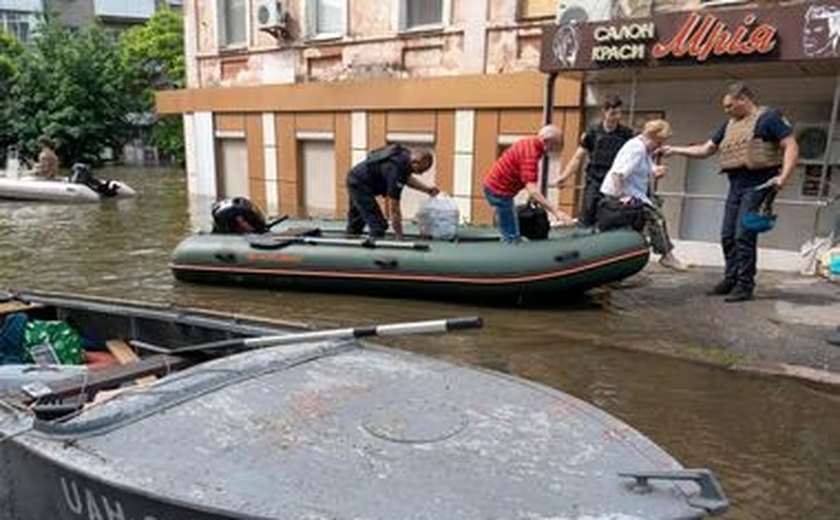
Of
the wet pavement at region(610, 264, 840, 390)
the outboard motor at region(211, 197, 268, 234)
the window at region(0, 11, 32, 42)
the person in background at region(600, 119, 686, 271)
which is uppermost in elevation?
the window at region(0, 11, 32, 42)

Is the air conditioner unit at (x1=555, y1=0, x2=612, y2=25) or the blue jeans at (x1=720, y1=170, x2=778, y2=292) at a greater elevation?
the air conditioner unit at (x1=555, y1=0, x2=612, y2=25)

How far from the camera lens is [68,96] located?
114ft

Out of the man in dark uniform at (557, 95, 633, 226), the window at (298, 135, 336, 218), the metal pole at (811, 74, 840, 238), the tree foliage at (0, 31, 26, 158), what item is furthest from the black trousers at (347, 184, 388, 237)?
the tree foliage at (0, 31, 26, 158)

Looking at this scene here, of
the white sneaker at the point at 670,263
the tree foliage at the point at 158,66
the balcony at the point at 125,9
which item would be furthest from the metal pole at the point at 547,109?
the balcony at the point at 125,9

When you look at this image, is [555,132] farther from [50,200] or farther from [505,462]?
[50,200]

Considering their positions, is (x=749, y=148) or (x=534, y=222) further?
(x=534, y=222)

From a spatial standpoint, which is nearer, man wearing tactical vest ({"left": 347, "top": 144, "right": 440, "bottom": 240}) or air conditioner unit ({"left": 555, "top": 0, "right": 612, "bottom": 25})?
man wearing tactical vest ({"left": 347, "top": 144, "right": 440, "bottom": 240})

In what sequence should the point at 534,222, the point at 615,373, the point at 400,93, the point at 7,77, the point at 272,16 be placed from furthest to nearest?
the point at 7,77 → the point at 272,16 → the point at 400,93 → the point at 534,222 → the point at 615,373

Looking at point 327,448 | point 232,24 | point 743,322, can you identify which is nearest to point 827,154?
point 743,322

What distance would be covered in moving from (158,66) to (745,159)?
→ 3995 centimetres

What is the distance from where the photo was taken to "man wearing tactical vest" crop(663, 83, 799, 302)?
6.73 metres

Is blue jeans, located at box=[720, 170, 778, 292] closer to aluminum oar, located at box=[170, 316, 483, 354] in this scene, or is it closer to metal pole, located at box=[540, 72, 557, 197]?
metal pole, located at box=[540, 72, 557, 197]

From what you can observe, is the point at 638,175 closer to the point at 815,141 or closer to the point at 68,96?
the point at 815,141

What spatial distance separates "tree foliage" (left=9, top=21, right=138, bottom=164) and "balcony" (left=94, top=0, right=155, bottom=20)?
50.6 ft
